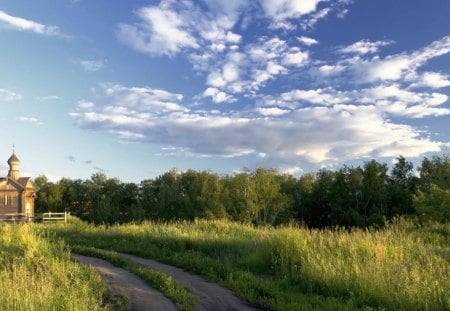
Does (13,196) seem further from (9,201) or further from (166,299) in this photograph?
(166,299)

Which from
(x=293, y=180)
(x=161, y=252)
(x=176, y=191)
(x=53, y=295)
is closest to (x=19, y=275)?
A: (x=53, y=295)

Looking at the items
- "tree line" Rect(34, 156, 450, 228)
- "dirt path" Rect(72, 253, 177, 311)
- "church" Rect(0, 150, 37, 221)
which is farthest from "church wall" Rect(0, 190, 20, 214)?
"dirt path" Rect(72, 253, 177, 311)

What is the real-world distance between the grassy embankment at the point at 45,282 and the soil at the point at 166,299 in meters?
0.47

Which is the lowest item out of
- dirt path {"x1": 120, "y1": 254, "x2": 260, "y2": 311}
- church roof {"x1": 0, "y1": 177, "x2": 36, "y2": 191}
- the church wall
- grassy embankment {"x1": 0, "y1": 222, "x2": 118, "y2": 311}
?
dirt path {"x1": 120, "y1": 254, "x2": 260, "y2": 311}

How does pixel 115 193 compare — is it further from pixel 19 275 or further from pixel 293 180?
pixel 19 275

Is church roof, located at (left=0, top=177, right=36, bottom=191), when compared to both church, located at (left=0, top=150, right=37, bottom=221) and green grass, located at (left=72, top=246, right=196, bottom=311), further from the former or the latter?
green grass, located at (left=72, top=246, right=196, bottom=311)

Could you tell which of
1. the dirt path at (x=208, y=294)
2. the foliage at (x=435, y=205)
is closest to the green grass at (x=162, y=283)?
the dirt path at (x=208, y=294)

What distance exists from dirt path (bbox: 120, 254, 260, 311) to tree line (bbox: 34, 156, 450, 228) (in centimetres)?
5346

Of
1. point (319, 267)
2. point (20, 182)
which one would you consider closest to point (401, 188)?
point (20, 182)

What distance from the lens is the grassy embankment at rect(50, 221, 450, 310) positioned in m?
9.39

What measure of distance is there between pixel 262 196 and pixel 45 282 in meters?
70.4

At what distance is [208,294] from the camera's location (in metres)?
10.0

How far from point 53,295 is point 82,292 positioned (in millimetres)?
506

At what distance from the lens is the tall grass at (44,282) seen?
8078 millimetres
